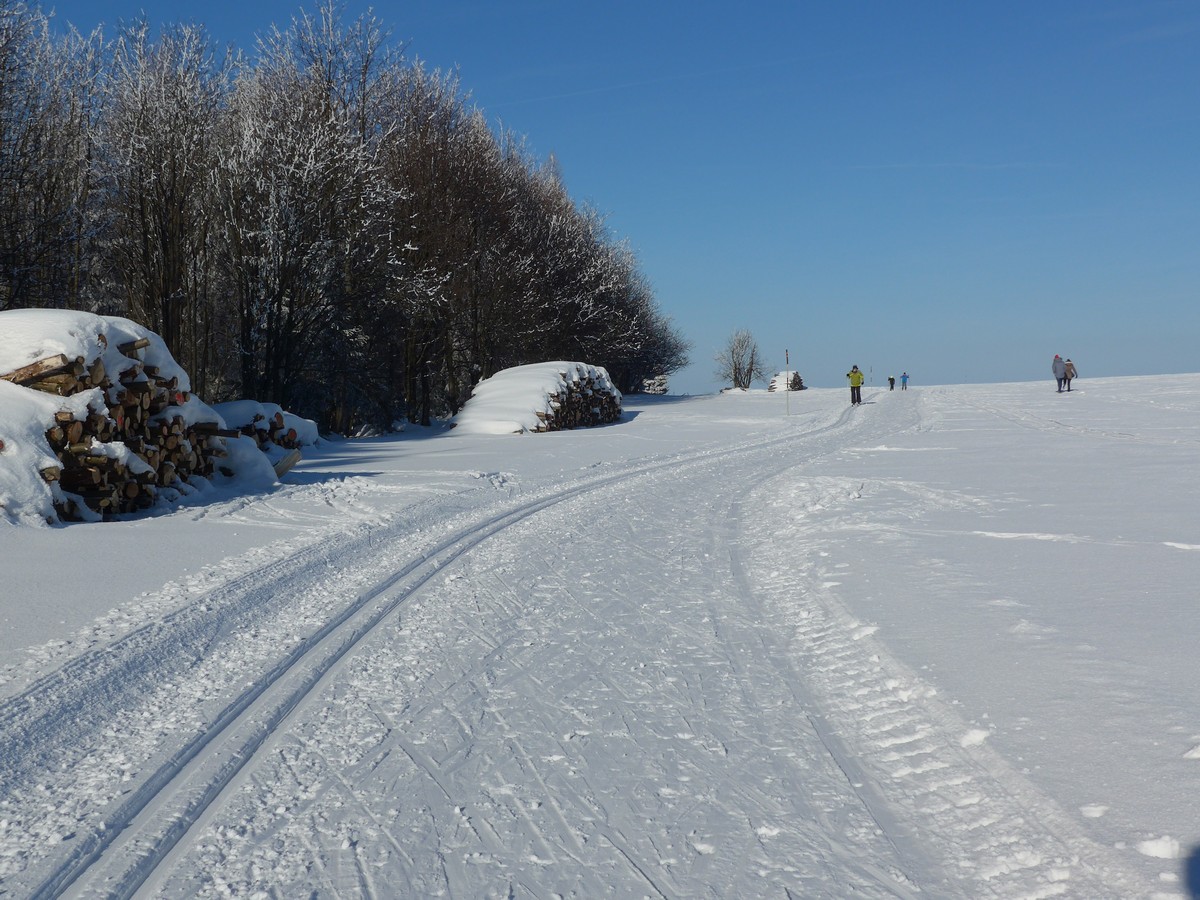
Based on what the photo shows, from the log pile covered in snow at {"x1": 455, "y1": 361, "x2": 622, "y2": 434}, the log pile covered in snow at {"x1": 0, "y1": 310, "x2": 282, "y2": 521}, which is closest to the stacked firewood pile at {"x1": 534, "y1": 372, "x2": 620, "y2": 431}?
the log pile covered in snow at {"x1": 455, "y1": 361, "x2": 622, "y2": 434}

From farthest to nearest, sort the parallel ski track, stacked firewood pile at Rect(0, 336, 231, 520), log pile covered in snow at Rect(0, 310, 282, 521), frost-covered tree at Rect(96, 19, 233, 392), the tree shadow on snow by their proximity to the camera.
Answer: frost-covered tree at Rect(96, 19, 233, 392)
stacked firewood pile at Rect(0, 336, 231, 520)
log pile covered in snow at Rect(0, 310, 282, 521)
the parallel ski track
the tree shadow on snow

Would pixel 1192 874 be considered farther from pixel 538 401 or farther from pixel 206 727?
pixel 538 401

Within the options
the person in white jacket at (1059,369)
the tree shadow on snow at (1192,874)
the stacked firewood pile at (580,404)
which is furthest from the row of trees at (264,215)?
the person in white jacket at (1059,369)

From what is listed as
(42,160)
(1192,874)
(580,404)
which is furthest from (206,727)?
(580,404)

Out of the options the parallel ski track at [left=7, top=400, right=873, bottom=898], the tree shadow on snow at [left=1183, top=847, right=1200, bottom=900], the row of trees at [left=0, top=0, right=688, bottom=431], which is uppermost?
the row of trees at [left=0, top=0, right=688, bottom=431]

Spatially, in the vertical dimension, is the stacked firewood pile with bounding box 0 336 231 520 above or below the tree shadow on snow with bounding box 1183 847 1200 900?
above

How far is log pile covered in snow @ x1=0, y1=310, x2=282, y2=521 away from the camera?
9.80 m

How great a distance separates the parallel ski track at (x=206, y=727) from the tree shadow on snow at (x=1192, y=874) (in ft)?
11.8

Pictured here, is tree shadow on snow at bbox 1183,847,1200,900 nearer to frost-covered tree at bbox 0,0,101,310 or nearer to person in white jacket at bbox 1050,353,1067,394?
frost-covered tree at bbox 0,0,101,310

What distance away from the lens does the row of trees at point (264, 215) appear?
1934 centimetres

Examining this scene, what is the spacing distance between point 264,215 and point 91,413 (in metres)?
13.0

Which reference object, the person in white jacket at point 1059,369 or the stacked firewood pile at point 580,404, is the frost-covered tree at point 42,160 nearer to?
the stacked firewood pile at point 580,404

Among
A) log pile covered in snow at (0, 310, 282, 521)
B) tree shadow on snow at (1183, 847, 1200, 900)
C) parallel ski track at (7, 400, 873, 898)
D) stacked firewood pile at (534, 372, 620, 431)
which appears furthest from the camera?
stacked firewood pile at (534, 372, 620, 431)

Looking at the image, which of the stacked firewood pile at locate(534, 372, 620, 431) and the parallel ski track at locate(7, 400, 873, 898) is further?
the stacked firewood pile at locate(534, 372, 620, 431)
